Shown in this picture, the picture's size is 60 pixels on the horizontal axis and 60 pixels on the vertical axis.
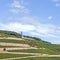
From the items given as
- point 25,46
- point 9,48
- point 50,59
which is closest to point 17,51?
point 9,48

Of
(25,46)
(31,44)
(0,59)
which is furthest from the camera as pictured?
(31,44)

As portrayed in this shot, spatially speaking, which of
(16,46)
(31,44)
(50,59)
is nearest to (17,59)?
(50,59)

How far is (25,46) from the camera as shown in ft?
348

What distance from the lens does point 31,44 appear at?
4464 inches

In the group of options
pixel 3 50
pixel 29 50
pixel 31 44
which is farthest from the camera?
pixel 31 44

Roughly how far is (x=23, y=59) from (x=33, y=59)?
270 cm

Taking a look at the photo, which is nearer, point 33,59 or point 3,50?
point 33,59

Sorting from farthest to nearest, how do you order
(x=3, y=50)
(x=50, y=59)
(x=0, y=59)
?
(x=3, y=50) < (x=50, y=59) < (x=0, y=59)

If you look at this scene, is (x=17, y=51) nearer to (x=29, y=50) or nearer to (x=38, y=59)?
(x=29, y=50)

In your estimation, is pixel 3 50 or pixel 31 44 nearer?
pixel 3 50

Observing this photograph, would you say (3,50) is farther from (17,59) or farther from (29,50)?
(17,59)

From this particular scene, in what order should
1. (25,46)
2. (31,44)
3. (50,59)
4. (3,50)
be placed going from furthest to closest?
(31,44)
(25,46)
(3,50)
(50,59)

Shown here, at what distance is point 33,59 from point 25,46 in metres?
27.8

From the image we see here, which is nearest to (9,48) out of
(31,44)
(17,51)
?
(17,51)
